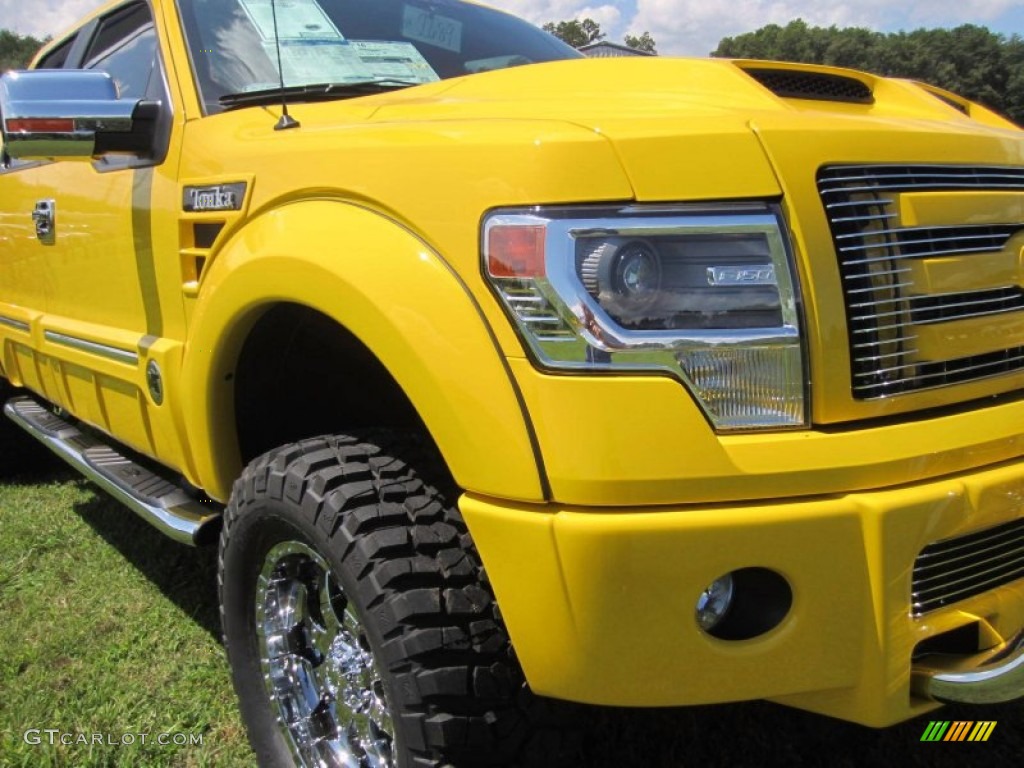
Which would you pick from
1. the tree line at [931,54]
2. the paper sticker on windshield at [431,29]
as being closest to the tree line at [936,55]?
the tree line at [931,54]

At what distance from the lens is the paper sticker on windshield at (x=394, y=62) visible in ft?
8.62

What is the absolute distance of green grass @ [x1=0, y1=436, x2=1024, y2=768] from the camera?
232 centimetres

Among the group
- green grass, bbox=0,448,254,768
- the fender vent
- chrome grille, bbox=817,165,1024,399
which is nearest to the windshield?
the fender vent

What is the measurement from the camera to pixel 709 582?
141 cm

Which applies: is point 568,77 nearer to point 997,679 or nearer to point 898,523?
point 898,523

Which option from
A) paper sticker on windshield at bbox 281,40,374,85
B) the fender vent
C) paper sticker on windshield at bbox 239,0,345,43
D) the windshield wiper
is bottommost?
the windshield wiper

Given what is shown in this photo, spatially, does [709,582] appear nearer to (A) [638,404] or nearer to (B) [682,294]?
(A) [638,404]

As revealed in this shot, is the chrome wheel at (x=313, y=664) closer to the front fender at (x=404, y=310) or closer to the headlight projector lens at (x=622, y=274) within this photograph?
the front fender at (x=404, y=310)

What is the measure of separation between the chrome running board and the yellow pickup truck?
0.46 m

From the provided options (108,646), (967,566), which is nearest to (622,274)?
(967,566)

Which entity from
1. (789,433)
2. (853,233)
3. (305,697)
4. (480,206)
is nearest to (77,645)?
(305,697)

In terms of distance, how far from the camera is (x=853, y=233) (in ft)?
4.85

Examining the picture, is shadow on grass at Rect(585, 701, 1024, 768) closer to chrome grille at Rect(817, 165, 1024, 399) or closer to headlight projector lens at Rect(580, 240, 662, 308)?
chrome grille at Rect(817, 165, 1024, 399)

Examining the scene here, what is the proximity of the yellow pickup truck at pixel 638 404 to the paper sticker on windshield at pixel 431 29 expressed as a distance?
93 centimetres
